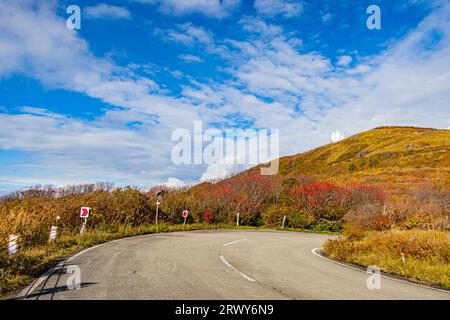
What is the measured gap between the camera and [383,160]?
255ft

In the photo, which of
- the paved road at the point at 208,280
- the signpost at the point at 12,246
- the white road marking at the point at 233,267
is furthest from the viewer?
the signpost at the point at 12,246

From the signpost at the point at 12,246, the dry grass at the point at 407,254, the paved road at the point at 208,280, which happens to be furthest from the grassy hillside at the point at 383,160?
the signpost at the point at 12,246

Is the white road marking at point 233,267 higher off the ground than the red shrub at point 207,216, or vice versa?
the red shrub at point 207,216

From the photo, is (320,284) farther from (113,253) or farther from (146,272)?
(113,253)

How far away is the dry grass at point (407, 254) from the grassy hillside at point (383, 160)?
1330 inches

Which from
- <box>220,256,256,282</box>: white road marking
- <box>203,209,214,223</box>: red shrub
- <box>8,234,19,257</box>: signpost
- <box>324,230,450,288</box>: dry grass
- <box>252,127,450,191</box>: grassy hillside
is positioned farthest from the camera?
<box>252,127,450,191</box>: grassy hillside

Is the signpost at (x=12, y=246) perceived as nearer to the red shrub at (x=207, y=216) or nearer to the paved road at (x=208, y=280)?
the paved road at (x=208, y=280)

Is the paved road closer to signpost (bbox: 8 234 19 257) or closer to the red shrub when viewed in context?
signpost (bbox: 8 234 19 257)

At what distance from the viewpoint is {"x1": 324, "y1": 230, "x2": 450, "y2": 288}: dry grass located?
9.66 m

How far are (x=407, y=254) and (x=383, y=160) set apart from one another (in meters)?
72.4

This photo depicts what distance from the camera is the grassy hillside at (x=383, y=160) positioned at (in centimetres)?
5559

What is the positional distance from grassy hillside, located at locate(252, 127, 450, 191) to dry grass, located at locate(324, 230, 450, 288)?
111 ft

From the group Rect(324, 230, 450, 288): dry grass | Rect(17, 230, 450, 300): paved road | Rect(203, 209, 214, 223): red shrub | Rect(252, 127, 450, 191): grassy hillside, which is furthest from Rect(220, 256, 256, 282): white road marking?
Rect(252, 127, 450, 191): grassy hillside

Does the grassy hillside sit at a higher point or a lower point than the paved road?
higher
